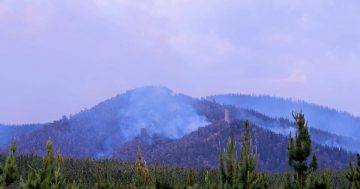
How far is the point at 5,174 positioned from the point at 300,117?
13.7 metres

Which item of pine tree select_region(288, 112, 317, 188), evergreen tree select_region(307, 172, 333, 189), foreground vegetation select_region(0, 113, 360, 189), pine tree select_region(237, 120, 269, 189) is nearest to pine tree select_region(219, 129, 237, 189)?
foreground vegetation select_region(0, 113, 360, 189)

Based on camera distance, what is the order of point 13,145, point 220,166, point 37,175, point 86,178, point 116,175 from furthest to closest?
point 116,175 → point 86,178 → point 13,145 → point 37,175 → point 220,166

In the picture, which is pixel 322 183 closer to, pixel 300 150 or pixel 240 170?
pixel 300 150

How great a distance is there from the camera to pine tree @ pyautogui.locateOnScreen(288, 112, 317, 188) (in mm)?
25641

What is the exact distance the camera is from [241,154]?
16688 mm

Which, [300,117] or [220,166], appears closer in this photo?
[220,166]

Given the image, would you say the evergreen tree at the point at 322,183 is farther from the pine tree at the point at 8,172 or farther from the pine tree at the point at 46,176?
the pine tree at the point at 8,172

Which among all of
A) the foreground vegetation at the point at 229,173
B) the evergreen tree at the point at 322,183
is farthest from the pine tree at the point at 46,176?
the evergreen tree at the point at 322,183

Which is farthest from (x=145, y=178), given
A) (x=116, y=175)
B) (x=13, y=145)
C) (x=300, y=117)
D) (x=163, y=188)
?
(x=116, y=175)

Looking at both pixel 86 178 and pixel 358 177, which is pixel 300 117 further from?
pixel 86 178

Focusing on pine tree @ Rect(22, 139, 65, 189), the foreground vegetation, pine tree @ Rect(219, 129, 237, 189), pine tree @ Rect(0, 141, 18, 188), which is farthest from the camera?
pine tree @ Rect(0, 141, 18, 188)

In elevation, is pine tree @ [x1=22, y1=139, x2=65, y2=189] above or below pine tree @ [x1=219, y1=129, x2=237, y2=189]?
below

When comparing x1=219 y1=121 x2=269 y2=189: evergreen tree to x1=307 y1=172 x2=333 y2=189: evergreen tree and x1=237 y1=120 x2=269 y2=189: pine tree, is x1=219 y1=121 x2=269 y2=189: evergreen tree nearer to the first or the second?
x1=237 y1=120 x2=269 y2=189: pine tree

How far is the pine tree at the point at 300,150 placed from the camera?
25.6m
